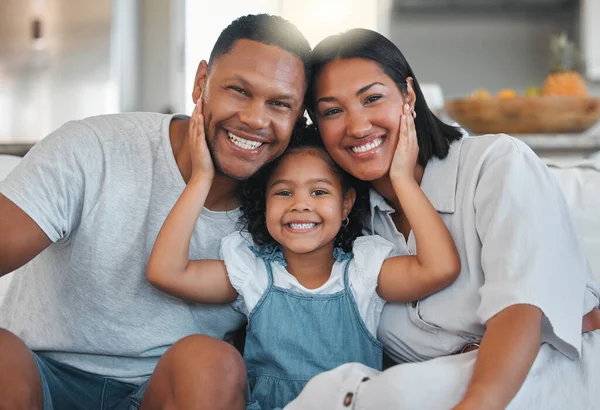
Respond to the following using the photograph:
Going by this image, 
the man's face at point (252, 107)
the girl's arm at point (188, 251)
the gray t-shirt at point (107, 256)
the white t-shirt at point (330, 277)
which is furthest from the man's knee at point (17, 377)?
the man's face at point (252, 107)

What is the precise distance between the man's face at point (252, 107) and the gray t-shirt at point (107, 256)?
132mm

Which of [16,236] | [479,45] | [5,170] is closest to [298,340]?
[16,236]

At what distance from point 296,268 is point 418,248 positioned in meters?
0.30

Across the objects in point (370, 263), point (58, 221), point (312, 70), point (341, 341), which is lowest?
point (341, 341)

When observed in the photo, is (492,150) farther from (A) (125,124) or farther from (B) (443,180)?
(A) (125,124)

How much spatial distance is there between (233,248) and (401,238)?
369 mm

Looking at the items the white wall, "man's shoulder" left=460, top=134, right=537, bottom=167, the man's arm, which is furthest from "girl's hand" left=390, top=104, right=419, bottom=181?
the white wall

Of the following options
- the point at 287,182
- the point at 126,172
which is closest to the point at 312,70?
the point at 287,182

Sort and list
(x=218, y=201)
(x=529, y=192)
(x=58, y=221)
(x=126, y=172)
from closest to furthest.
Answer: (x=529, y=192), (x=58, y=221), (x=126, y=172), (x=218, y=201)

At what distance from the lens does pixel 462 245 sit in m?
1.50

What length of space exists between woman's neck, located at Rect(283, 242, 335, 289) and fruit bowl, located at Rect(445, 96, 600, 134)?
105 centimetres

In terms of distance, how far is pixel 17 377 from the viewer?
1.37m

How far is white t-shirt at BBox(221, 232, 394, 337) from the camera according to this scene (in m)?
1.58

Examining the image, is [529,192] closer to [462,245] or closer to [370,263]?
[462,245]
